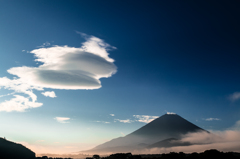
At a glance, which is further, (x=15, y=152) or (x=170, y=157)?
(x=15, y=152)

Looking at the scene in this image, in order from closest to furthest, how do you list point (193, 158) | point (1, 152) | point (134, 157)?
Answer: point (193, 158) → point (134, 157) → point (1, 152)

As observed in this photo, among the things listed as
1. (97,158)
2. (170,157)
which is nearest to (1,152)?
(97,158)

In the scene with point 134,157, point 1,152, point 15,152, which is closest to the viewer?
point 134,157

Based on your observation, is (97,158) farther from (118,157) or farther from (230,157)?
(230,157)

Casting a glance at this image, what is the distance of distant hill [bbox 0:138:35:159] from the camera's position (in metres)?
110

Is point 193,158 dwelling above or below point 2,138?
below

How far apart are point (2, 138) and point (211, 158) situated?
117343mm

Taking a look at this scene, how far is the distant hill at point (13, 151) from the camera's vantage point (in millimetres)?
109713

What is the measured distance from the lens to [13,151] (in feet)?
387

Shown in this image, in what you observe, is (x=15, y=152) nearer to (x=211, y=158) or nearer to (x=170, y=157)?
(x=170, y=157)

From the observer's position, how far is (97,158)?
4924 inches

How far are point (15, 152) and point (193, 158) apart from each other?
102 metres

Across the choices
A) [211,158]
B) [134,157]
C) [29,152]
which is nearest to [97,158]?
[134,157]

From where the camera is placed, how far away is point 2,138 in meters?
121
